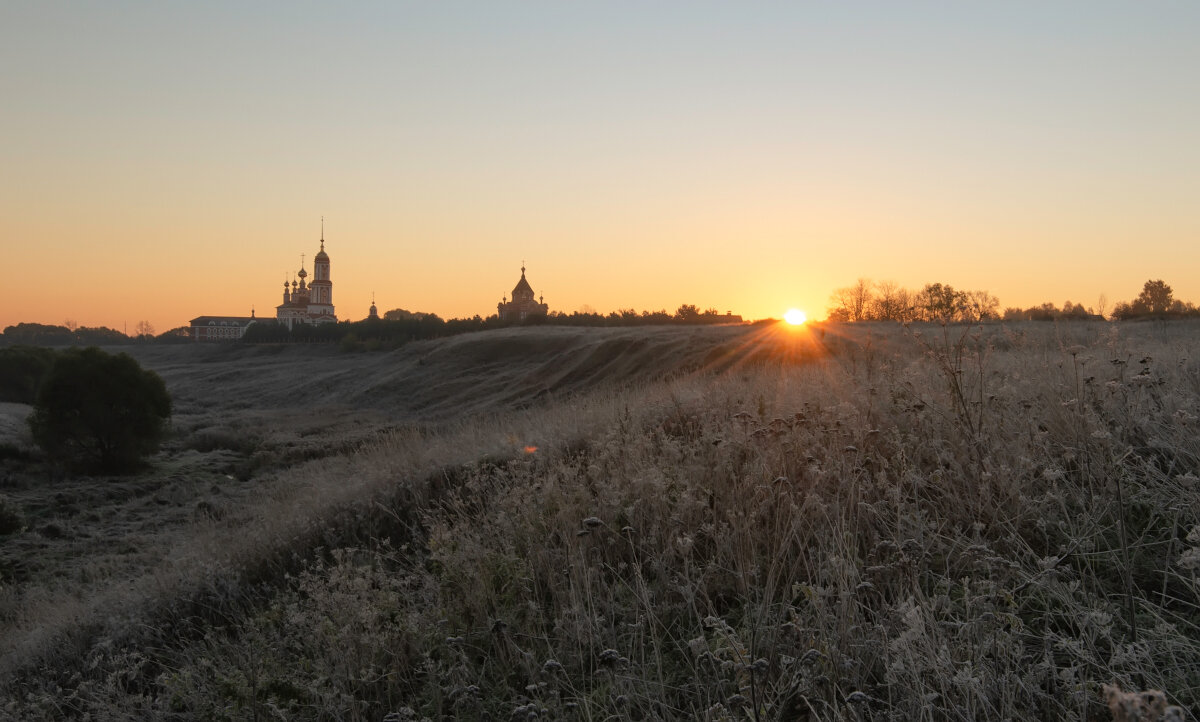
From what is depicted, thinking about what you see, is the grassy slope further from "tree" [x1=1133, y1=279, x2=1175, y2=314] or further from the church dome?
the church dome

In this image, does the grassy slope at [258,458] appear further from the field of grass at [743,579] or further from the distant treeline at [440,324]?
the distant treeline at [440,324]

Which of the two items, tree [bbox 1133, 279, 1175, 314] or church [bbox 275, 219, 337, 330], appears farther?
church [bbox 275, 219, 337, 330]

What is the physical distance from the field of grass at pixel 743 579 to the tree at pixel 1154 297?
34.6m

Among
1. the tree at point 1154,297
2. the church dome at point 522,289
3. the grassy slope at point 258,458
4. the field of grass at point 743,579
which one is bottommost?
the grassy slope at point 258,458

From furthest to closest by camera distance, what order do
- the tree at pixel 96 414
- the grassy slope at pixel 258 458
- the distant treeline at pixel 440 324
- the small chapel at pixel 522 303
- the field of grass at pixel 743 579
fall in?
the small chapel at pixel 522 303
the distant treeline at pixel 440 324
the tree at pixel 96 414
the grassy slope at pixel 258 458
the field of grass at pixel 743 579

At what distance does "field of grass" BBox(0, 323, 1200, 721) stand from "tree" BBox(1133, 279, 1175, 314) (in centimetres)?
3465

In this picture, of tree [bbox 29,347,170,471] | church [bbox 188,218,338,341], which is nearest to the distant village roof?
church [bbox 188,218,338,341]

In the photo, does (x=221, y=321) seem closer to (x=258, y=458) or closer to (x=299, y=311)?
(x=299, y=311)

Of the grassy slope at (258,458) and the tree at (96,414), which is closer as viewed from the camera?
the grassy slope at (258,458)

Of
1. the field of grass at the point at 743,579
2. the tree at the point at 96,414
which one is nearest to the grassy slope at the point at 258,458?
the field of grass at the point at 743,579

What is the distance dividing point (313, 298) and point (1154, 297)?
14156 cm

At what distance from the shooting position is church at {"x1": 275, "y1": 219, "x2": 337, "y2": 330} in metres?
140

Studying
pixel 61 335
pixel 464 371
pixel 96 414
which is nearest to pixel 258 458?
pixel 96 414

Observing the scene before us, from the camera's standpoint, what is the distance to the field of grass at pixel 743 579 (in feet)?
9.22
